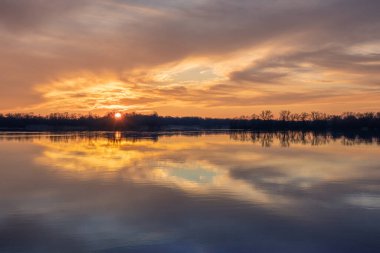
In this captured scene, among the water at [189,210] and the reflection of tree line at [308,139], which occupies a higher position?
the reflection of tree line at [308,139]

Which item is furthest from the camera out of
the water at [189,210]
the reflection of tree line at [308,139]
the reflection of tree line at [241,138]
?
the reflection of tree line at [241,138]

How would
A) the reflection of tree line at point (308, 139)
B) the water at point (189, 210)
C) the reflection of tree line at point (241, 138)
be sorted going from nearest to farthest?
the water at point (189, 210)
the reflection of tree line at point (308, 139)
the reflection of tree line at point (241, 138)

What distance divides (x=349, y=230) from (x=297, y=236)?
4.93 feet

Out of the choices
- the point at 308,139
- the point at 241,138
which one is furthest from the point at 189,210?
the point at 308,139

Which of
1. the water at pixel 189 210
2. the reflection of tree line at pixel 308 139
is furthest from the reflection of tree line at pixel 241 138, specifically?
the water at pixel 189 210

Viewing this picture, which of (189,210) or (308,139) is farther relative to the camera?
(308,139)

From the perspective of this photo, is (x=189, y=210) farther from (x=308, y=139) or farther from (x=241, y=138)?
(x=308, y=139)

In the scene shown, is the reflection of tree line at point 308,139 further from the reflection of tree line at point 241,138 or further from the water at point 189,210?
the water at point 189,210

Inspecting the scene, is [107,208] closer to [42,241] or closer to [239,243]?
[42,241]

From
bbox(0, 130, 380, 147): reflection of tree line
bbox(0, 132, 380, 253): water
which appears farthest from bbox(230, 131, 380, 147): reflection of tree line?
bbox(0, 132, 380, 253): water

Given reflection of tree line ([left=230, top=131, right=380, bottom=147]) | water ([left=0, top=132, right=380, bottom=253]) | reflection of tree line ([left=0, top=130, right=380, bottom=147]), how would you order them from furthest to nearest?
reflection of tree line ([left=0, top=130, right=380, bottom=147]), reflection of tree line ([left=230, top=131, right=380, bottom=147]), water ([left=0, top=132, right=380, bottom=253])

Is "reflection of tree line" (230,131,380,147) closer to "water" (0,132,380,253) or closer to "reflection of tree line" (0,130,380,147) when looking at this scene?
"reflection of tree line" (0,130,380,147)

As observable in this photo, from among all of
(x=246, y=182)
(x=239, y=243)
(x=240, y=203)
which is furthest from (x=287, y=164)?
(x=239, y=243)

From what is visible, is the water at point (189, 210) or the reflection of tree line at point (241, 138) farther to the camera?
the reflection of tree line at point (241, 138)
